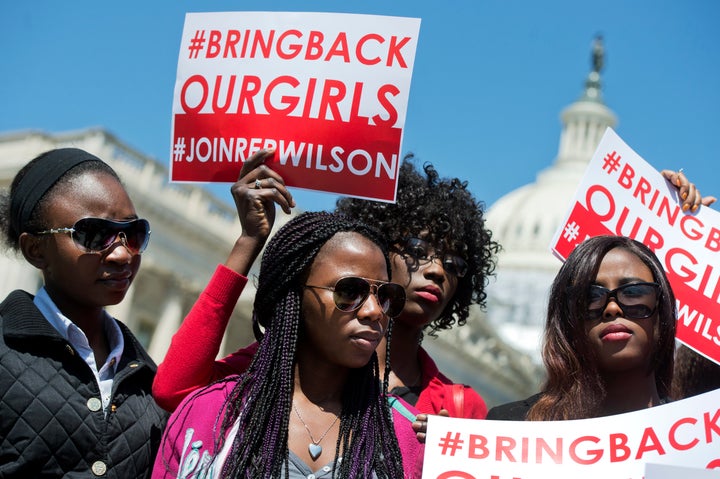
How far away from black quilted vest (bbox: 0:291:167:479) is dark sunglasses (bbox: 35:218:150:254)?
9.8 inches

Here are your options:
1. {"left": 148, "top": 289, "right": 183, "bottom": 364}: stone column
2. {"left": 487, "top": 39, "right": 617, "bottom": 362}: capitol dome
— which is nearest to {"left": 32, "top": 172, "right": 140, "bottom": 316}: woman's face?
{"left": 148, "top": 289, "right": 183, "bottom": 364}: stone column

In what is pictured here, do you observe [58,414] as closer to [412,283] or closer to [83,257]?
[83,257]

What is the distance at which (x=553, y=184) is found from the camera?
11256 cm

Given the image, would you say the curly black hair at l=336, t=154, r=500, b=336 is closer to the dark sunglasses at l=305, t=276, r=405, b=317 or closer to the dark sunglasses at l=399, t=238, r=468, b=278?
the dark sunglasses at l=399, t=238, r=468, b=278

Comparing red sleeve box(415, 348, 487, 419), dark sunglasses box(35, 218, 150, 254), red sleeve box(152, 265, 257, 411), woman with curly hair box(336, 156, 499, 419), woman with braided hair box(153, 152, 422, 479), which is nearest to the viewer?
woman with braided hair box(153, 152, 422, 479)

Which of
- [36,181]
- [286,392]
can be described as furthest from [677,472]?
[36,181]

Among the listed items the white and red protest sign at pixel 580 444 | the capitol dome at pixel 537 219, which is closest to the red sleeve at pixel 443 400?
the white and red protest sign at pixel 580 444

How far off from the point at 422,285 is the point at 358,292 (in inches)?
43.3

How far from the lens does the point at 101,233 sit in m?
3.86

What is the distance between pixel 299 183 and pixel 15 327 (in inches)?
43.6

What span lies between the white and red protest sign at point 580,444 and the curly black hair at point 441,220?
4.77 ft

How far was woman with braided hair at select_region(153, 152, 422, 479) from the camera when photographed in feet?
11.2

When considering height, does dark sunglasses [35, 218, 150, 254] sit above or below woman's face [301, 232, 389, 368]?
above

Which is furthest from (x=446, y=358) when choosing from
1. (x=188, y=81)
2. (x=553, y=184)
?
(x=553, y=184)
